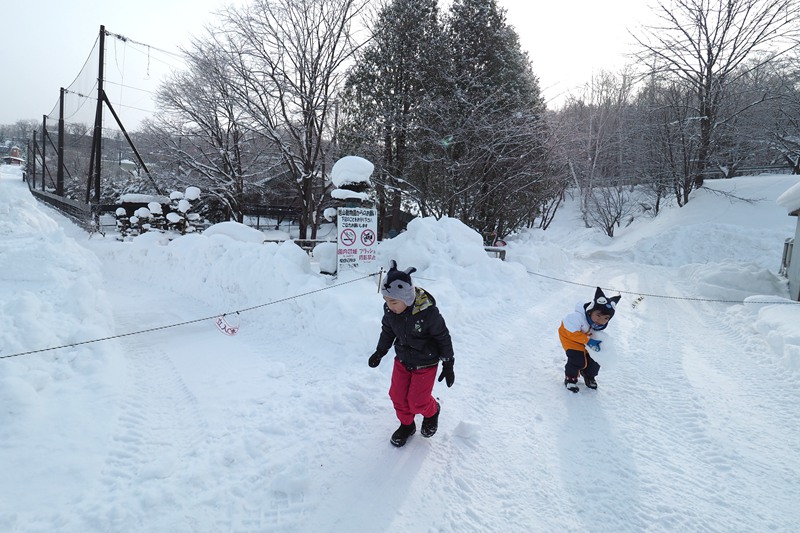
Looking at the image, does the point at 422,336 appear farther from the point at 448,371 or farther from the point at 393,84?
the point at 393,84

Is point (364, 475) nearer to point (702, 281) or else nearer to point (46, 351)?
point (46, 351)

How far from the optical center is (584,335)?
4.32 meters

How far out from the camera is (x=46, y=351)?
359 centimetres

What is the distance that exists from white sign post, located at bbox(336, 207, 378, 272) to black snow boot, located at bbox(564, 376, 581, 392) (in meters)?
4.92

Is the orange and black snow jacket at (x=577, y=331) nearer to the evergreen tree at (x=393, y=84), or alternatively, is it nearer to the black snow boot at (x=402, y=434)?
the black snow boot at (x=402, y=434)

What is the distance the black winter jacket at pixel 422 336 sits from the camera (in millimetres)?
3209

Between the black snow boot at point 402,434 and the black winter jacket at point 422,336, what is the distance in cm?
53

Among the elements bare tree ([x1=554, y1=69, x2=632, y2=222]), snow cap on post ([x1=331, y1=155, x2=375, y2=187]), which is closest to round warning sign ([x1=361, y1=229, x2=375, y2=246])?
snow cap on post ([x1=331, y1=155, x2=375, y2=187])

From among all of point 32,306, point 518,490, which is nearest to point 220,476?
point 518,490

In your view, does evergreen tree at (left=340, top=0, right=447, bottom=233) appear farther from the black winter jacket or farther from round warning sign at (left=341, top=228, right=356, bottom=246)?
the black winter jacket

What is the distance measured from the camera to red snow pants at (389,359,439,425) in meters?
3.22

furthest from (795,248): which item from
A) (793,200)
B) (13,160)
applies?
(13,160)

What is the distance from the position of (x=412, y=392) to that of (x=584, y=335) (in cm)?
226

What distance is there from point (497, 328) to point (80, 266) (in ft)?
21.8
